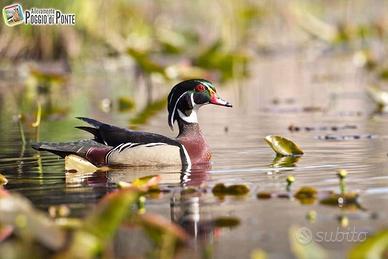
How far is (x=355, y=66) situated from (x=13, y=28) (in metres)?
9.71

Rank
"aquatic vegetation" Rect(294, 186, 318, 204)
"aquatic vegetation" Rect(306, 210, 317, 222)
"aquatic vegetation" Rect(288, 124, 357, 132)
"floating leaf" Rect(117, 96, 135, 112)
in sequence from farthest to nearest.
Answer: "floating leaf" Rect(117, 96, 135, 112) → "aquatic vegetation" Rect(288, 124, 357, 132) → "aquatic vegetation" Rect(294, 186, 318, 204) → "aquatic vegetation" Rect(306, 210, 317, 222)

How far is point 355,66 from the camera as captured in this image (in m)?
28.6

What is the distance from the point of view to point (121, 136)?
409 inches

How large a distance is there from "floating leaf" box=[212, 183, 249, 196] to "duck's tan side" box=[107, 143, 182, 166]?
201 centimetres

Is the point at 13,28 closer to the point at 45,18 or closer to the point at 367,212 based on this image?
the point at 45,18

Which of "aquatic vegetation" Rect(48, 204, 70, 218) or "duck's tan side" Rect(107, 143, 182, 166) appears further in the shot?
"duck's tan side" Rect(107, 143, 182, 166)

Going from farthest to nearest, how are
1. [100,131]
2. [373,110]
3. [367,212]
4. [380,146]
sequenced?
[373,110], [380,146], [100,131], [367,212]

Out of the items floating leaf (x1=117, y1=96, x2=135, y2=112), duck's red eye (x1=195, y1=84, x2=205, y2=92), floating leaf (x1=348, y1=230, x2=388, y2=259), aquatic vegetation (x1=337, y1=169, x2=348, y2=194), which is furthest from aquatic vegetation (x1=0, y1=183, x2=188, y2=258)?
floating leaf (x1=117, y1=96, x2=135, y2=112)

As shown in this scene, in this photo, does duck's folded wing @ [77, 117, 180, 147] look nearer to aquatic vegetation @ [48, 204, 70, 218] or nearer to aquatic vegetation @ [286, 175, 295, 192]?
aquatic vegetation @ [286, 175, 295, 192]

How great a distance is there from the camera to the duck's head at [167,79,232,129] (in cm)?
1106

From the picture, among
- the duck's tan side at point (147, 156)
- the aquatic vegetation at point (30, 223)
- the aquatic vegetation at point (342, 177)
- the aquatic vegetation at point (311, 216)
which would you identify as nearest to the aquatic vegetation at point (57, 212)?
the aquatic vegetation at point (30, 223)

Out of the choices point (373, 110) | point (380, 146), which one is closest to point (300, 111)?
point (373, 110)

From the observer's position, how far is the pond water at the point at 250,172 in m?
6.98

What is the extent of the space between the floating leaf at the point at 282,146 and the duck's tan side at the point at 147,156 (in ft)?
3.28
